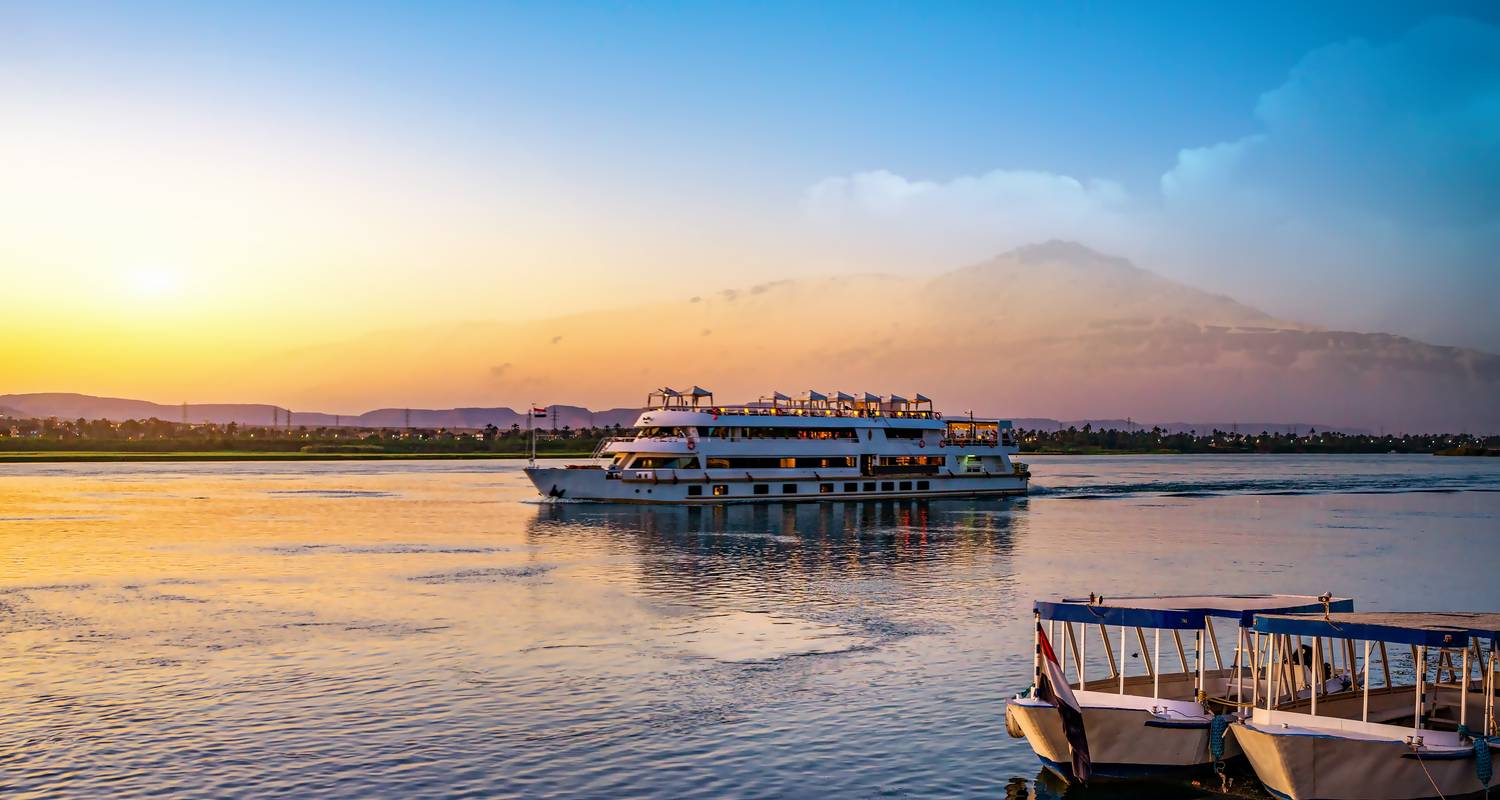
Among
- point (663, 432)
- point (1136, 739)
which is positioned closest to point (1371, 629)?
point (1136, 739)

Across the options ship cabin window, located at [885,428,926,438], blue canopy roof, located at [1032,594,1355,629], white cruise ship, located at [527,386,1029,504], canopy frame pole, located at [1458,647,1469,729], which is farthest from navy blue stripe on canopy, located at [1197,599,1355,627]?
ship cabin window, located at [885,428,926,438]

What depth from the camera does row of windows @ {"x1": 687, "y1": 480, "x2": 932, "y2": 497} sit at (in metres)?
105

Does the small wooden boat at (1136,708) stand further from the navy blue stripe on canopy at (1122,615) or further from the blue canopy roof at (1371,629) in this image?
the blue canopy roof at (1371,629)

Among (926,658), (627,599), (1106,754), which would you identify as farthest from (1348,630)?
(627,599)

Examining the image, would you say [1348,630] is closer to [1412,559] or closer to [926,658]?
[926,658]

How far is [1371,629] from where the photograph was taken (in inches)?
959

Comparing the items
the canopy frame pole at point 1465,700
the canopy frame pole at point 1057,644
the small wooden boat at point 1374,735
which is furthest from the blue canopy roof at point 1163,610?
the canopy frame pole at point 1465,700

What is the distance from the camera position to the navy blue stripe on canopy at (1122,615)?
2609cm

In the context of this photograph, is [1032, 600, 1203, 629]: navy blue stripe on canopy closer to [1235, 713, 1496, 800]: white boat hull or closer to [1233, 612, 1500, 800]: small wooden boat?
[1233, 612, 1500, 800]: small wooden boat

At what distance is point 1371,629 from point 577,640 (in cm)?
2564

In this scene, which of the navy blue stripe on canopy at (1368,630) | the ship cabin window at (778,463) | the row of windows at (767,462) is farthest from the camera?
the ship cabin window at (778,463)

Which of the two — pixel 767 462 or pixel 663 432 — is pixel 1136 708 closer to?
pixel 663 432

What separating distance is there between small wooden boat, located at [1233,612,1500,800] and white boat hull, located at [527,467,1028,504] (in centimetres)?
7937

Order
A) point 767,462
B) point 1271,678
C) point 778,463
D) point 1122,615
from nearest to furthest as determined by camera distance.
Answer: point 1271,678 < point 1122,615 < point 767,462 < point 778,463
